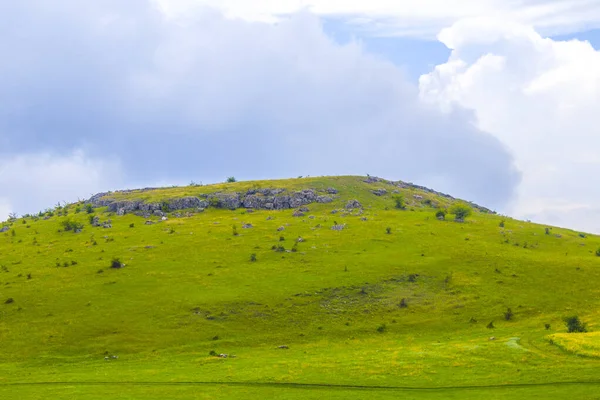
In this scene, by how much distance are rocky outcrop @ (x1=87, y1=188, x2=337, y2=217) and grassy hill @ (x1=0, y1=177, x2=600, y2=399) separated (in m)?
15.9

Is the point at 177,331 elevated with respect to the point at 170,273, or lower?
lower

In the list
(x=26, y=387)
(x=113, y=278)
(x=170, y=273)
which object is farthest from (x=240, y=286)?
(x=26, y=387)

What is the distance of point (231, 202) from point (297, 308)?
95363 mm

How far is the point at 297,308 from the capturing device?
317ft

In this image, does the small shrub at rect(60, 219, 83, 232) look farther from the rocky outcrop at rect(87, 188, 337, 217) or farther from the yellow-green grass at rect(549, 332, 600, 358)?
the yellow-green grass at rect(549, 332, 600, 358)

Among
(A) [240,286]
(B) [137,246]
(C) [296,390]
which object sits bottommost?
(C) [296,390]

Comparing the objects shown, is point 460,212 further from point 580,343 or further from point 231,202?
point 580,343

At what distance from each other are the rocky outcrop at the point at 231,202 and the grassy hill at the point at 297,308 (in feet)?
52.0

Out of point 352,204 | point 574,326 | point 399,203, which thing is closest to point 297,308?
point 574,326

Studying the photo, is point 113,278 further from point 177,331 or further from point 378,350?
point 378,350

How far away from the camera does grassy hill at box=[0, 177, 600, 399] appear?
60312 mm

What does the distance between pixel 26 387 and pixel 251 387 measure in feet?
90.5

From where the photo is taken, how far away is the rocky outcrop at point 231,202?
18038 centimetres

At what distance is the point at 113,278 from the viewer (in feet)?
364
